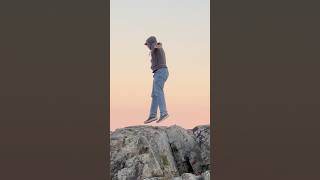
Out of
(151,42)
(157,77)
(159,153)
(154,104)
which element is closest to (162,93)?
(154,104)

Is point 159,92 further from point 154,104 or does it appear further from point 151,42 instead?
point 151,42

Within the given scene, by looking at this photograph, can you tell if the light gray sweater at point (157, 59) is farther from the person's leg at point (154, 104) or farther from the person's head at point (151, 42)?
the person's leg at point (154, 104)

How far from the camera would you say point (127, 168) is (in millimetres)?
10352

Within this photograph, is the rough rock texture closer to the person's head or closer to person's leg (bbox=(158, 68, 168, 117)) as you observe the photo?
person's leg (bbox=(158, 68, 168, 117))

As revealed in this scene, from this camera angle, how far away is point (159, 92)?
34.7 ft

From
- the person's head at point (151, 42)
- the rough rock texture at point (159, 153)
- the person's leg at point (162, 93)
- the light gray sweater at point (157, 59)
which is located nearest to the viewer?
the rough rock texture at point (159, 153)

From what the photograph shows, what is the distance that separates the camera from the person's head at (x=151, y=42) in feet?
35.0

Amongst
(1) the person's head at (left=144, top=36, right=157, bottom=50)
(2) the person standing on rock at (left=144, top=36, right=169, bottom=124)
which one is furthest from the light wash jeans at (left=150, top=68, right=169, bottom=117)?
(1) the person's head at (left=144, top=36, right=157, bottom=50)

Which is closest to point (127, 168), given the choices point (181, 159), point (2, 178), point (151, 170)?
point (151, 170)

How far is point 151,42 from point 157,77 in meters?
0.73

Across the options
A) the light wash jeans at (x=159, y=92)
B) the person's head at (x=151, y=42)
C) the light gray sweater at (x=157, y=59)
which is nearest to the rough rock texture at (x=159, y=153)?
the light wash jeans at (x=159, y=92)
